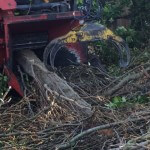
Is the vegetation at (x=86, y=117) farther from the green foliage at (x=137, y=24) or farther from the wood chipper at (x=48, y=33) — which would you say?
the green foliage at (x=137, y=24)

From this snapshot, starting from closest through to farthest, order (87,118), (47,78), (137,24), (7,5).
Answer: (87,118) < (47,78) < (7,5) < (137,24)

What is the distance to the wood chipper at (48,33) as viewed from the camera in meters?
5.91

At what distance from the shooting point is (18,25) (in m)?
6.10

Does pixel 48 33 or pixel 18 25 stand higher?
pixel 18 25

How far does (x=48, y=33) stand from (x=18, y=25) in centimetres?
64

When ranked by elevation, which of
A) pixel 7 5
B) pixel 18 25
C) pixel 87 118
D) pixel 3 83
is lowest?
pixel 3 83

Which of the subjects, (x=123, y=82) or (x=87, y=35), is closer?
(x=123, y=82)

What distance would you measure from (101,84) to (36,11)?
1.25 metres

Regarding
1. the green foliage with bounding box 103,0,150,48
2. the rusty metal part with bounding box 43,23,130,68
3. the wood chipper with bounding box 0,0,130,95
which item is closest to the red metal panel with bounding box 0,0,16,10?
the wood chipper with bounding box 0,0,130,95

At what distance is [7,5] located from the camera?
18.8 ft

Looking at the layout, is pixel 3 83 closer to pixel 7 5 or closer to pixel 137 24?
pixel 7 5

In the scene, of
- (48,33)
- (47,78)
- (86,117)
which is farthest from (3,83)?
(86,117)

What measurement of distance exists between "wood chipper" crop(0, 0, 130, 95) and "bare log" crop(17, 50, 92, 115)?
0.13m

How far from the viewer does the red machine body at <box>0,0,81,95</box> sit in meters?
5.81
